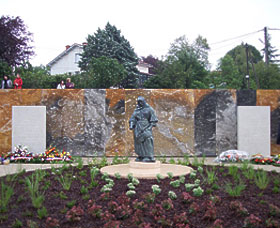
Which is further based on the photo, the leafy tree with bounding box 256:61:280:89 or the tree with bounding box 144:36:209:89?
the leafy tree with bounding box 256:61:280:89

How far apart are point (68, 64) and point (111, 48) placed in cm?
1307

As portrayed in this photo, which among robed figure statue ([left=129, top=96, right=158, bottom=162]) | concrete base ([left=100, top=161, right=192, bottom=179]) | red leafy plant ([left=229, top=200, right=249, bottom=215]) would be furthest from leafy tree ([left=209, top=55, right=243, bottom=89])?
red leafy plant ([left=229, top=200, right=249, bottom=215])

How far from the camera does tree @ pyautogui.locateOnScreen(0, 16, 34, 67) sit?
22.3 m

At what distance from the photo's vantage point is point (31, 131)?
40.4ft

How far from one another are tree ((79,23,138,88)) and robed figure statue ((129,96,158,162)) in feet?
74.6

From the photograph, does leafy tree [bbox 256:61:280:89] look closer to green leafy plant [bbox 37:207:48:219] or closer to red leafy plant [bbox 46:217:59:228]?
green leafy plant [bbox 37:207:48:219]

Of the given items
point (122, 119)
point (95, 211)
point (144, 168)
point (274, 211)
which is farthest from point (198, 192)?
point (122, 119)

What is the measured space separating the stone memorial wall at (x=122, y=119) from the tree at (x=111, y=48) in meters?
17.8

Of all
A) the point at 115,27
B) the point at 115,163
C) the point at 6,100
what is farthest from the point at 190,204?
Result: the point at 115,27

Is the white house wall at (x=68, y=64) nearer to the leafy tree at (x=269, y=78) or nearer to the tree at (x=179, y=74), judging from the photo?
the tree at (x=179, y=74)

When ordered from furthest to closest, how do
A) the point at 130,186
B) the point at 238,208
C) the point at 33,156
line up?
the point at 33,156
the point at 130,186
the point at 238,208

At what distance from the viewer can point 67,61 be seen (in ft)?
146

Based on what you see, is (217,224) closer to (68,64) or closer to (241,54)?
(68,64)

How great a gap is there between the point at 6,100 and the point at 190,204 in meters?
9.68
